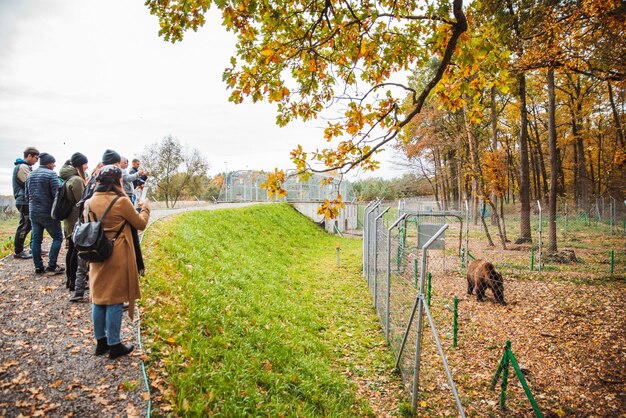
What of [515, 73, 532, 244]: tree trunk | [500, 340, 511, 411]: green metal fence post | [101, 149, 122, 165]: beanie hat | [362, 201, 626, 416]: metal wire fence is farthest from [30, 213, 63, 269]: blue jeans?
[515, 73, 532, 244]: tree trunk

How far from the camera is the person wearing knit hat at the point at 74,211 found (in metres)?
4.76

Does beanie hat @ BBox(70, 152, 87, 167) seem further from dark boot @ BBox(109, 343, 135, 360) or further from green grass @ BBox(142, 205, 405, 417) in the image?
dark boot @ BBox(109, 343, 135, 360)

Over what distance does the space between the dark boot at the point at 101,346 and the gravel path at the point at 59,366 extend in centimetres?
7

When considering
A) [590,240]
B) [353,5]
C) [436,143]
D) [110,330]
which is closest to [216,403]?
[110,330]

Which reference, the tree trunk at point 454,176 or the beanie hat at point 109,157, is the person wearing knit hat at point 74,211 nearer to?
the beanie hat at point 109,157

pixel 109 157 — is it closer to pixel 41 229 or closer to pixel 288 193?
pixel 41 229

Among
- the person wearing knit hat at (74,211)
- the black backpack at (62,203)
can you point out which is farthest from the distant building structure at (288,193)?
A: the black backpack at (62,203)

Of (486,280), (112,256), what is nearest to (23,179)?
(112,256)

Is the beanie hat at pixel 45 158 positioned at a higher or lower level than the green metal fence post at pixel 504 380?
higher

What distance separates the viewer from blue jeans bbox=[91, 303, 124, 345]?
3.28 meters

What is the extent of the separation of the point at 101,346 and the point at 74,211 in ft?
8.47

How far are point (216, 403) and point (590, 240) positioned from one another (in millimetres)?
19335

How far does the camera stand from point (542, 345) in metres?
5.80

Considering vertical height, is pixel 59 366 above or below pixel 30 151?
below
